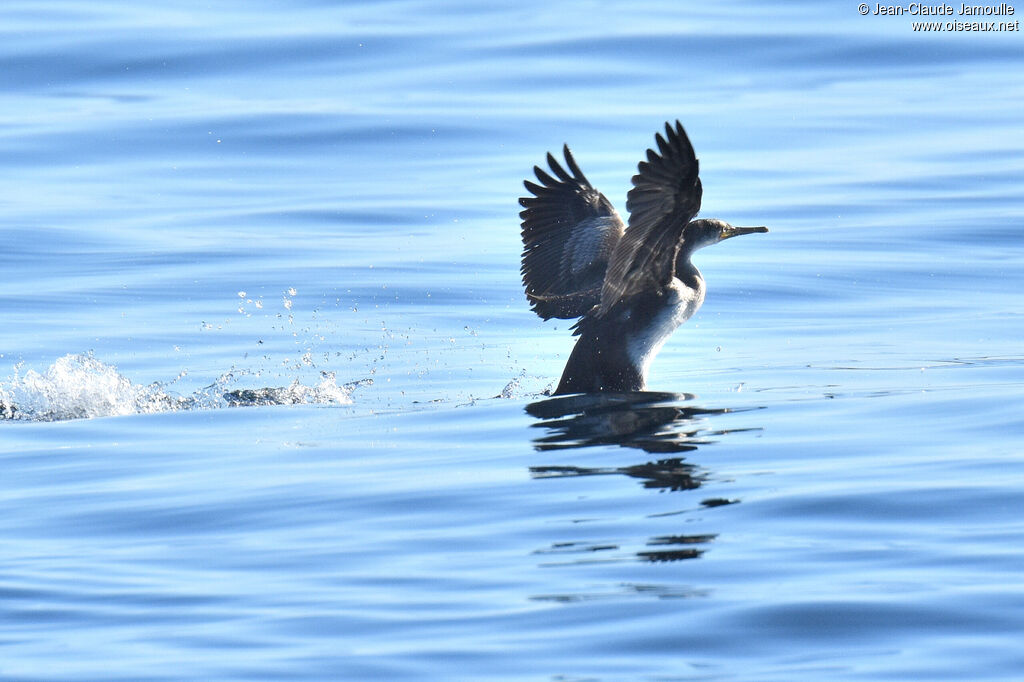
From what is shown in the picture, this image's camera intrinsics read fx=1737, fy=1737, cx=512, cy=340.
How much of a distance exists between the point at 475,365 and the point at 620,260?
2564mm

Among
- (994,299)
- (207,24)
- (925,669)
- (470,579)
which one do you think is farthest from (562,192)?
(207,24)

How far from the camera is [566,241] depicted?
1155 cm

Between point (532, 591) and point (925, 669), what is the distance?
4.81 ft

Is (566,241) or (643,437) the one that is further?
(566,241)

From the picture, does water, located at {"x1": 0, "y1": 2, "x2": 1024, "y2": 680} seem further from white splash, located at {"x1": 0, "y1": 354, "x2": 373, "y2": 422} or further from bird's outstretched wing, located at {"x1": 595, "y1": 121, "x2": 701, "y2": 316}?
bird's outstretched wing, located at {"x1": 595, "y1": 121, "x2": 701, "y2": 316}

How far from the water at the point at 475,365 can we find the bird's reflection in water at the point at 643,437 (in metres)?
0.04

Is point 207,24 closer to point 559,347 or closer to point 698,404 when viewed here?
point 559,347

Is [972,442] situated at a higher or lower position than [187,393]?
lower

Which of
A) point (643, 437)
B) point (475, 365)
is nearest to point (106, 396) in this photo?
point (475, 365)

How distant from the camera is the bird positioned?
938 cm

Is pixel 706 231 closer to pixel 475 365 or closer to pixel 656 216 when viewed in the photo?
pixel 656 216

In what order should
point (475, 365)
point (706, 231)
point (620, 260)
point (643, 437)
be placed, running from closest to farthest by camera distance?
1. point (643, 437)
2. point (620, 260)
3. point (706, 231)
4. point (475, 365)

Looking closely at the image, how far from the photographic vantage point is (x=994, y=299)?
46.4 ft

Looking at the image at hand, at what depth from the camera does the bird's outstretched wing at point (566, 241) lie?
1137 cm
